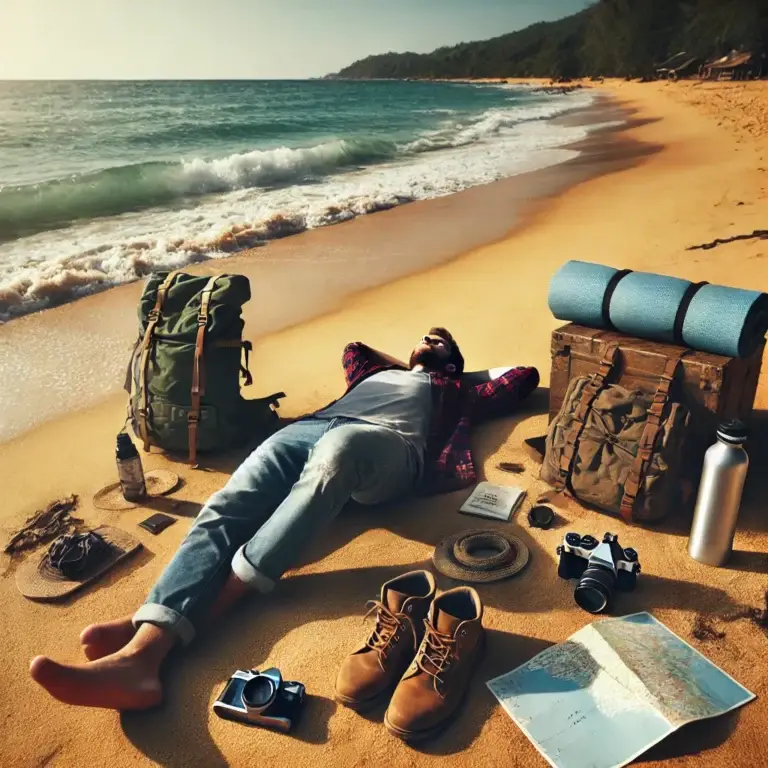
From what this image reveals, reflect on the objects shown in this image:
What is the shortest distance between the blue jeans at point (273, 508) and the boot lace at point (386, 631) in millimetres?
465

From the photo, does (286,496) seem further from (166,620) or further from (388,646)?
(388,646)

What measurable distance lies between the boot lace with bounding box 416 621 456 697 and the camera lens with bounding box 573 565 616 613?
2.17 feet

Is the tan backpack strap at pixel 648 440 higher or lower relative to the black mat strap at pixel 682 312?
lower

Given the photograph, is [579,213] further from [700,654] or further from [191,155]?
[191,155]

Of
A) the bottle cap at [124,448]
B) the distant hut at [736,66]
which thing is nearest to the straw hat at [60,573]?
the bottle cap at [124,448]

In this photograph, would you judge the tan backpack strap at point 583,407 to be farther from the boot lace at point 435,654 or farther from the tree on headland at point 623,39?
the tree on headland at point 623,39

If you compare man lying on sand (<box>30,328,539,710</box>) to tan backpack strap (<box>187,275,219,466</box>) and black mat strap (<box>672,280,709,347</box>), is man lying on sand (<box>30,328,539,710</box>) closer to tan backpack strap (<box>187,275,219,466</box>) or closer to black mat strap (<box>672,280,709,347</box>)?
tan backpack strap (<box>187,275,219,466</box>)

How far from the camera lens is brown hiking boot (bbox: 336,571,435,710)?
223cm

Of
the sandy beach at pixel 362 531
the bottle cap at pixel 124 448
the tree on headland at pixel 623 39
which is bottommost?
the sandy beach at pixel 362 531

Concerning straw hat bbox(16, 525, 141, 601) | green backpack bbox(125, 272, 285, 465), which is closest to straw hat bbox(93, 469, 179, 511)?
green backpack bbox(125, 272, 285, 465)

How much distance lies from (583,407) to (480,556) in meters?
0.86

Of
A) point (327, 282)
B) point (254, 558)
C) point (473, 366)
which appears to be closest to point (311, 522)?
point (254, 558)

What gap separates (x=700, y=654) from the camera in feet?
7.70

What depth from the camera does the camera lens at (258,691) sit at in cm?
221
